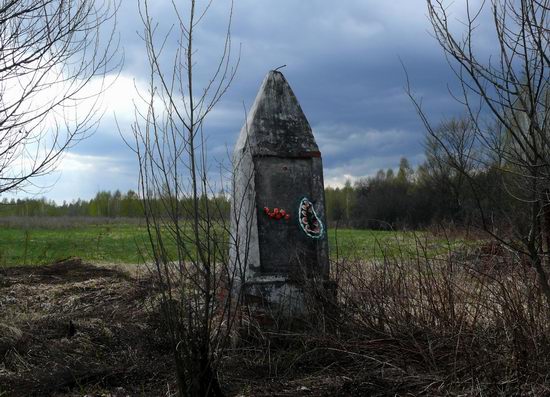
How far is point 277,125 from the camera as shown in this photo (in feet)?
19.9

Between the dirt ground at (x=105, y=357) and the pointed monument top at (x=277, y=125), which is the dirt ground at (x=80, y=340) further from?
the pointed monument top at (x=277, y=125)

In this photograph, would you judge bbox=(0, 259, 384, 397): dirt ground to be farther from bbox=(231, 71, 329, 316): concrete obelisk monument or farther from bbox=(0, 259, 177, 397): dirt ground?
bbox=(231, 71, 329, 316): concrete obelisk monument

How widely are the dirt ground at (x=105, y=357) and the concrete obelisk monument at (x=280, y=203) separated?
2.46ft

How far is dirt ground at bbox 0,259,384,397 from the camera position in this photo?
4395mm

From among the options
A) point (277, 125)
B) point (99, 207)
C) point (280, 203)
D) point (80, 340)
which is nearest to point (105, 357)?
point (80, 340)

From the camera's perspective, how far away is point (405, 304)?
4441 mm

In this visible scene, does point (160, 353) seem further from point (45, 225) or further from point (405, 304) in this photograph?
point (45, 225)

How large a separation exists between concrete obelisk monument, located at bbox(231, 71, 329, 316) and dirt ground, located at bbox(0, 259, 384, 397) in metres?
0.75

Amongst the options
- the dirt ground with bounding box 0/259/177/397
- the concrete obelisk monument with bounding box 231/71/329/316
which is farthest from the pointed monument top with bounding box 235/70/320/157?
the dirt ground with bounding box 0/259/177/397

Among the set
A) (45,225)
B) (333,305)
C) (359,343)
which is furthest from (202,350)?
(45,225)

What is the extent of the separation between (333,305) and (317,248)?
1.02 m

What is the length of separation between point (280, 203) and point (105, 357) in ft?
7.17

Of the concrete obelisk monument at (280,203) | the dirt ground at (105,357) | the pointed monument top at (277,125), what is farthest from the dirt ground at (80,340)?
the pointed monument top at (277,125)

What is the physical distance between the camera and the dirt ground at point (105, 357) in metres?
4.39
